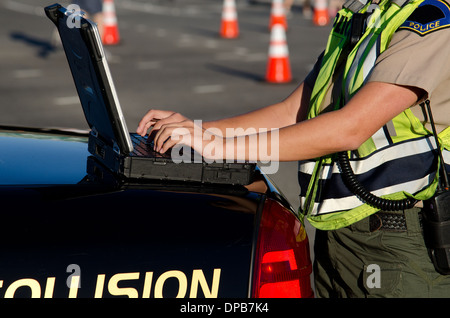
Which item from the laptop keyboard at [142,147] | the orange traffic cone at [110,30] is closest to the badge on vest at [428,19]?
the laptop keyboard at [142,147]

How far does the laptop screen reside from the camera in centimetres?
205

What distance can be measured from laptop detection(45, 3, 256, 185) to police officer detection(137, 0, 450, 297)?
0.19 feet

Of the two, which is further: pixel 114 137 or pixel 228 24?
pixel 228 24

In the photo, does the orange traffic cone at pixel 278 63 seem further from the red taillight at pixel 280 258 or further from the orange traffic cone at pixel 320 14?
the red taillight at pixel 280 258

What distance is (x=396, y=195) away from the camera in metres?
2.28

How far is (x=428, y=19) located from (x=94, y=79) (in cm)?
95

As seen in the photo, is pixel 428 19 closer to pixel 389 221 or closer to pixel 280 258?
pixel 389 221

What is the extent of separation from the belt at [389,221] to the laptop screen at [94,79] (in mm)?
776

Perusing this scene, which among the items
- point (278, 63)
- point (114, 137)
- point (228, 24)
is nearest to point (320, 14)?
point (228, 24)

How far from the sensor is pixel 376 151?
2.27 m

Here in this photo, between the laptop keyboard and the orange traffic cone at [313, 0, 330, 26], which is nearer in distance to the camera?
the laptop keyboard

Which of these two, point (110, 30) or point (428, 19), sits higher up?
point (110, 30)

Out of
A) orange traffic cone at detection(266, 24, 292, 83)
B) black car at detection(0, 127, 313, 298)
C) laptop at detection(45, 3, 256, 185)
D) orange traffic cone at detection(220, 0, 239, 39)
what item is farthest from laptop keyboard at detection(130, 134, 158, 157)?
orange traffic cone at detection(220, 0, 239, 39)

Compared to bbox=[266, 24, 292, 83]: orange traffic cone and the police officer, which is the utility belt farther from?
bbox=[266, 24, 292, 83]: orange traffic cone
